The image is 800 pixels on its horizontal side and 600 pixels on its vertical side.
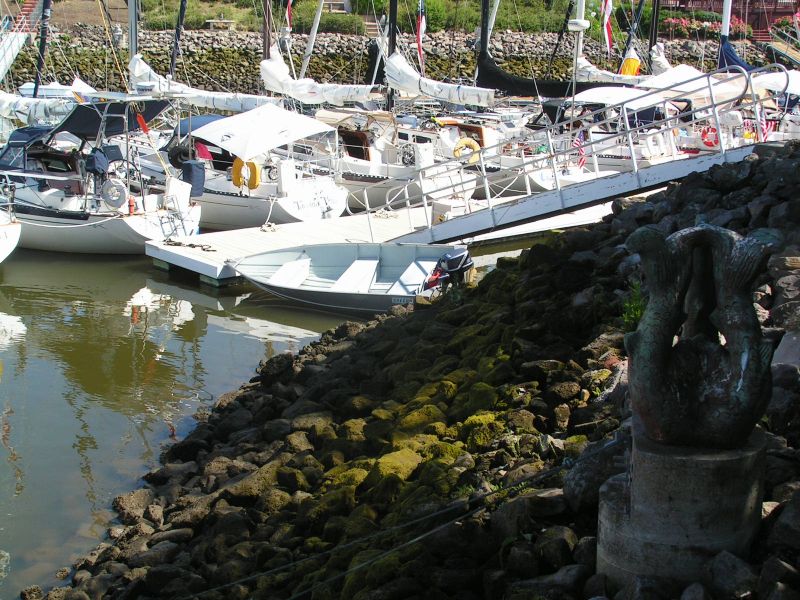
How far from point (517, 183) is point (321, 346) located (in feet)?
43.8

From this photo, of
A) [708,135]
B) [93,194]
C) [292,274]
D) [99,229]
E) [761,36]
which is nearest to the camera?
[292,274]

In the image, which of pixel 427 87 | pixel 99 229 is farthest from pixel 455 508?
pixel 427 87

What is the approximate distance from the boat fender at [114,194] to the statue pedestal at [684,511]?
19452mm

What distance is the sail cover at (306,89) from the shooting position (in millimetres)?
31266

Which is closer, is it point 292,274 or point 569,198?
point 569,198

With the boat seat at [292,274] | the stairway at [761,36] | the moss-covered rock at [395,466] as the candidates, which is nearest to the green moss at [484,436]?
the moss-covered rock at [395,466]

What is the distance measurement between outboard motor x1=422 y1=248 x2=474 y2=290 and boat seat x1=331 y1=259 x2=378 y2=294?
2061 millimetres

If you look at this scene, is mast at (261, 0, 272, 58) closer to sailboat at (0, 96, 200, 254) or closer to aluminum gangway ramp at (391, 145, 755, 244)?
sailboat at (0, 96, 200, 254)

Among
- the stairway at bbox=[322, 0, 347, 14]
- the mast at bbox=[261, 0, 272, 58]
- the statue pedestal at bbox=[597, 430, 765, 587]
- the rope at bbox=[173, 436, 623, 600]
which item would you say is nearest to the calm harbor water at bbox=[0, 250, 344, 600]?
the rope at bbox=[173, 436, 623, 600]

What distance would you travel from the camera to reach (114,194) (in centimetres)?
2297

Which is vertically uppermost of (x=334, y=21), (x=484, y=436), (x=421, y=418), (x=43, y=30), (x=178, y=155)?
(x=43, y=30)

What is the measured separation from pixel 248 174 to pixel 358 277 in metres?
7.66

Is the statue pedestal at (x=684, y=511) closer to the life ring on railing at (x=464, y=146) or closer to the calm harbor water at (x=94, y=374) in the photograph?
the calm harbor water at (x=94, y=374)

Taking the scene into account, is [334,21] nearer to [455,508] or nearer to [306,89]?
[306,89]
